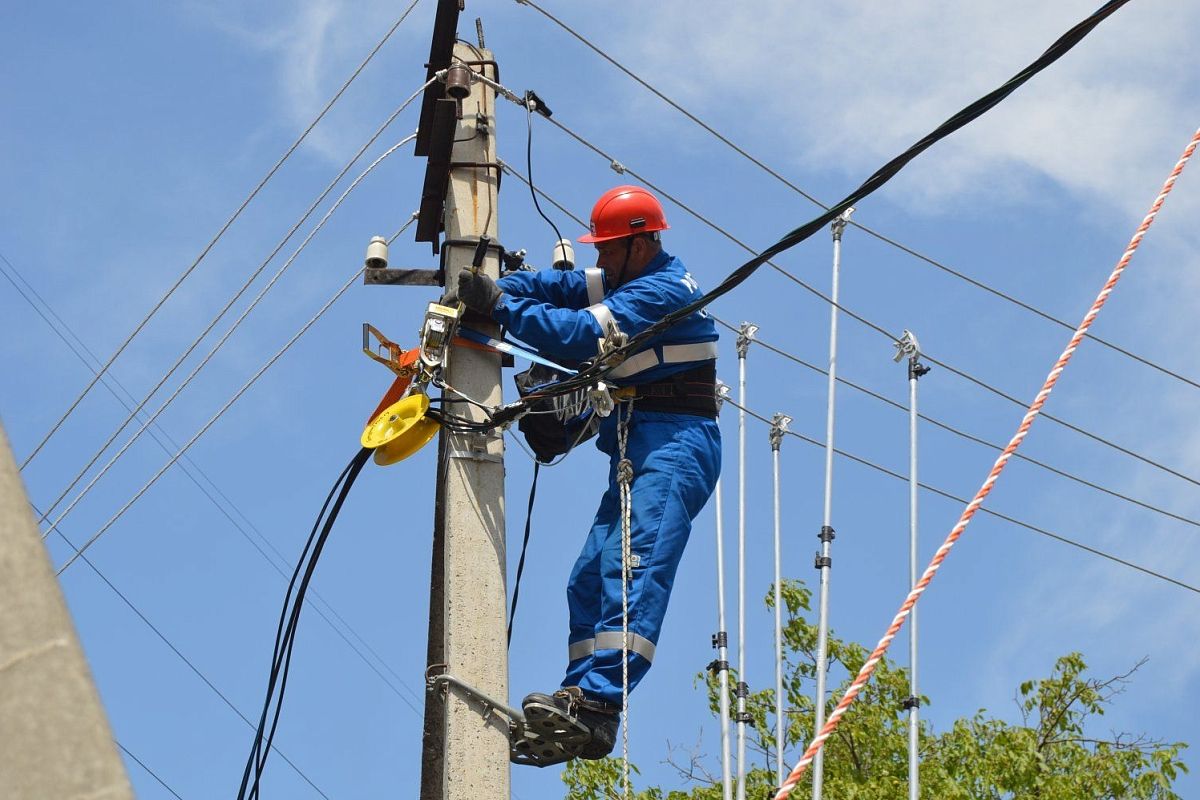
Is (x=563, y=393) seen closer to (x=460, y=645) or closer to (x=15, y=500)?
(x=460, y=645)

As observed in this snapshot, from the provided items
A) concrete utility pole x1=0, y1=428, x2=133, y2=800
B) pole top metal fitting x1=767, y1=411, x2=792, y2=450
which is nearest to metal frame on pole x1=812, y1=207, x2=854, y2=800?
pole top metal fitting x1=767, y1=411, x2=792, y2=450

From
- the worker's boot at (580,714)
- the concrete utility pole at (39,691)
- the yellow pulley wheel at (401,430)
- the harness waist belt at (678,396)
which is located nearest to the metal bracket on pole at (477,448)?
the yellow pulley wheel at (401,430)

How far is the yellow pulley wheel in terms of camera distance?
18.2 ft

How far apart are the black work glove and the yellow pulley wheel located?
1.19 ft

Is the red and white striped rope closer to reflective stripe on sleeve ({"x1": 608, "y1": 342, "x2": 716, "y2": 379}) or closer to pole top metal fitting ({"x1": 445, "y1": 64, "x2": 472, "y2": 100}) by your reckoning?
reflective stripe on sleeve ({"x1": 608, "y1": 342, "x2": 716, "y2": 379})

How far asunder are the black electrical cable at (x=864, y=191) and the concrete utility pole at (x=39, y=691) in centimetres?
284

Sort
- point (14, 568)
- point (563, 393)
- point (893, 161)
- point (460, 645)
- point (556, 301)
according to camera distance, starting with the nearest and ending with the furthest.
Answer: point (14, 568) → point (893, 161) → point (460, 645) → point (563, 393) → point (556, 301)

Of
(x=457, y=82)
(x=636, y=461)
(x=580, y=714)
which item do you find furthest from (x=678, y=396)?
(x=457, y=82)

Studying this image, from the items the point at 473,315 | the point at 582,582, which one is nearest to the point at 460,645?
the point at 582,582

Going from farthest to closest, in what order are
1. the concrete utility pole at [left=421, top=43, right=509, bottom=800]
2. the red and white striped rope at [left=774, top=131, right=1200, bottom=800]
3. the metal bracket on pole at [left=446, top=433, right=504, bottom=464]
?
1. the metal bracket on pole at [left=446, top=433, right=504, bottom=464]
2. the concrete utility pole at [left=421, top=43, right=509, bottom=800]
3. the red and white striped rope at [left=774, top=131, right=1200, bottom=800]

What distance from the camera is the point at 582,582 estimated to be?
5699 mm

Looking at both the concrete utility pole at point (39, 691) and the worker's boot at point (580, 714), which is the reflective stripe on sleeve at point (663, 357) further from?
the concrete utility pole at point (39, 691)

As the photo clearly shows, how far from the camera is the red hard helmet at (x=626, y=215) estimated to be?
6117 mm

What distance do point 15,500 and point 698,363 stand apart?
4133mm
